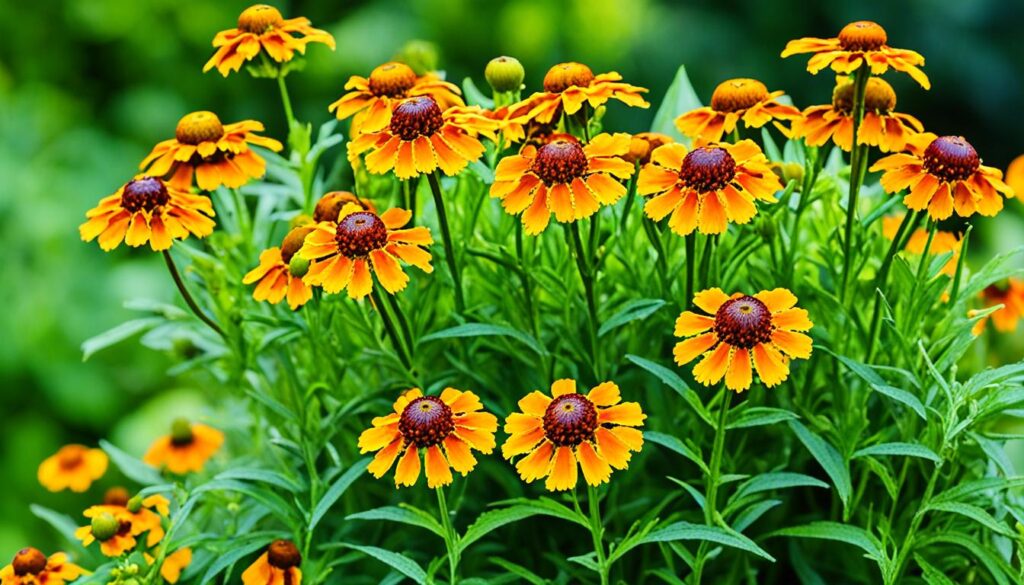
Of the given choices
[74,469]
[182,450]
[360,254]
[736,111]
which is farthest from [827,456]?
[74,469]

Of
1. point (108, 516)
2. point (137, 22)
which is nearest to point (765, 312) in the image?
point (108, 516)

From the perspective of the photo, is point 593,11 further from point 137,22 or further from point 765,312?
point 765,312

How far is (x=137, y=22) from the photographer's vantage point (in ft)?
8.32

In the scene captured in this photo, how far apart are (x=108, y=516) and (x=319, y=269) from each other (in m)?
0.31

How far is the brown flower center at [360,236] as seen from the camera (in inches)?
36.3

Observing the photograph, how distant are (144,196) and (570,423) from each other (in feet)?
1.34

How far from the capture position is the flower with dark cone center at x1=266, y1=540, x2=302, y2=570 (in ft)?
3.31

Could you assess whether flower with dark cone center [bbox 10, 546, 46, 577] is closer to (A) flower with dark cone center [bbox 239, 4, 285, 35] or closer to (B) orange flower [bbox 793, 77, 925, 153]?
(A) flower with dark cone center [bbox 239, 4, 285, 35]

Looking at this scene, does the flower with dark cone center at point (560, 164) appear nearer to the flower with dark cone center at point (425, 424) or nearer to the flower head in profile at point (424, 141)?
the flower head in profile at point (424, 141)

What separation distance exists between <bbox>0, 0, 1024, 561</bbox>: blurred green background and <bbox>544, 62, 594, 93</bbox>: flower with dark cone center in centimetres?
119

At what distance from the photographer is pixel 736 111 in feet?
3.37

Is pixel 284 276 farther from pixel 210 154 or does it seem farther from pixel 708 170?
pixel 708 170

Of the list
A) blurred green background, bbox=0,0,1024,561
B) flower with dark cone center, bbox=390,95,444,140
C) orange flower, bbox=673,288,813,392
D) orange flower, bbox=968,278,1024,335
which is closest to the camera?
orange flower, bbox=673,288,813,392

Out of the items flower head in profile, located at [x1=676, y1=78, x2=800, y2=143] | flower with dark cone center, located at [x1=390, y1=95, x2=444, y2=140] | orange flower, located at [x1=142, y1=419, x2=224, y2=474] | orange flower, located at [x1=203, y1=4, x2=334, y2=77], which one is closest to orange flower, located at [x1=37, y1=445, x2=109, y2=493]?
orange flower, located at [x1=142, y1=419, x2=224, y2=474]
